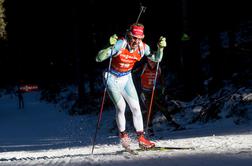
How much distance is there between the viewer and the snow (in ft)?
22.5

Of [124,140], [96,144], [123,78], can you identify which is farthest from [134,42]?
[96,144]

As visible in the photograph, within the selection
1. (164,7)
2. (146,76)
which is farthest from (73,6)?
(146,76)

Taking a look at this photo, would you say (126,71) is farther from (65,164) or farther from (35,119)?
(35,119)

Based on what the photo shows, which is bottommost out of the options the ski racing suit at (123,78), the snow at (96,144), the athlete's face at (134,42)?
the snow at (96,144)

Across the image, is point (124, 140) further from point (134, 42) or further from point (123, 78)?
point (134, 42)

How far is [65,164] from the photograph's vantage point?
6852 mm

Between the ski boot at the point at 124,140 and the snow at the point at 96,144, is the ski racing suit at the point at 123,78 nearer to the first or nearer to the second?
the ski boot at the point at 124,140

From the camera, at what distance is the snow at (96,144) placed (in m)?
6.86

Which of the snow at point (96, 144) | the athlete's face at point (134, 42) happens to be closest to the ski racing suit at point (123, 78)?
→ the athlete's face at point (134, 42)

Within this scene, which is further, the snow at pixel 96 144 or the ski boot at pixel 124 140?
the ski boot at pixel 124 140

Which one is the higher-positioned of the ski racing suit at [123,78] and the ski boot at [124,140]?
the ski racing suit at [123,78]

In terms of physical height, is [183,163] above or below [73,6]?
below

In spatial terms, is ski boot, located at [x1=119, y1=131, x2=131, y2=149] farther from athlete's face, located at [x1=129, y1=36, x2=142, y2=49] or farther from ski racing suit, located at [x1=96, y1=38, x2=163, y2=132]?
athlete's face, located at [x1=129, y1=36, x2=142, y2=49]

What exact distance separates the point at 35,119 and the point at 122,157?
66.7 ft
